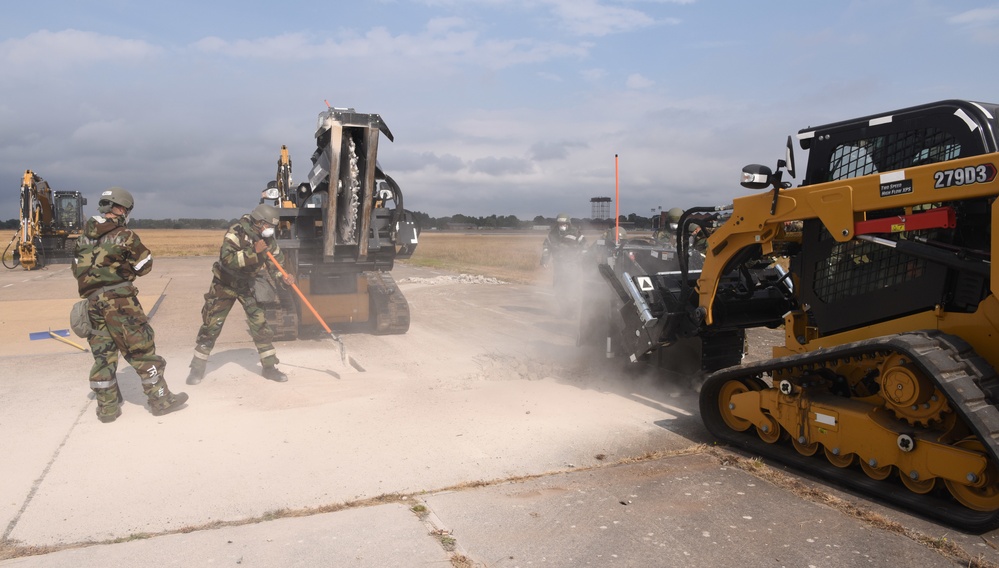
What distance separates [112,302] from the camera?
6.05 metres

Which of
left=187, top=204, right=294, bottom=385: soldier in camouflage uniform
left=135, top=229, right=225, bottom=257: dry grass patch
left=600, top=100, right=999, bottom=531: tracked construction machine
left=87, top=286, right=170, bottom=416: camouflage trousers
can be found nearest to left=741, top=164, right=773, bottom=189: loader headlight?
left=600, top=100, right=999, bottom=531: tracked construction machine

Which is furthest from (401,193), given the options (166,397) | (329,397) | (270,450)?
(270,450)

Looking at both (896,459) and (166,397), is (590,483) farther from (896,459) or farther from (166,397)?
(166,397)

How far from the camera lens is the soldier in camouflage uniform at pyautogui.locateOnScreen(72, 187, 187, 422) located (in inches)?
237

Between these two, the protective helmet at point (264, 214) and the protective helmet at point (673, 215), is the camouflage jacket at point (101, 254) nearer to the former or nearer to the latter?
the protective helmet at point (264, 214)

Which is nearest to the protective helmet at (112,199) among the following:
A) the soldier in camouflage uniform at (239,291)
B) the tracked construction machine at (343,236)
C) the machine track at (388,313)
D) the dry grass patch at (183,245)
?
the soldier in camouflage uniform at (239,291)

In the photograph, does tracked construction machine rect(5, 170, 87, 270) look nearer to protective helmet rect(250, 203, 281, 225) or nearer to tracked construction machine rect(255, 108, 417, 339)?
tracked construction machine rect(255, 108, 417, 339)

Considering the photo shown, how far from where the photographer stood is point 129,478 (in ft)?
15.9

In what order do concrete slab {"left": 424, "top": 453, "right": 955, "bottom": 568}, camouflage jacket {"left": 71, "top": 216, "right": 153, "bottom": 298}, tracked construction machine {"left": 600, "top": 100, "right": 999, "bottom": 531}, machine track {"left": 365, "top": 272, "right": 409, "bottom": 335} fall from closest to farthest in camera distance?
concrete slab {"left": 424, "top": 453, "right": 955, "bottom": 568}, tracked construction machine {"left": 600, "top": 100, "right": 999, "bottom": 531}, camouflage jacket {"left": 71, "top": 216, "right": 153, "bottom": 298}, machine track {"left": 365, "top": 272, "right": 409, "bottom": 335}

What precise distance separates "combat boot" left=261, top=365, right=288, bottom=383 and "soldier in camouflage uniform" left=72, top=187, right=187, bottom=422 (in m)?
1.50

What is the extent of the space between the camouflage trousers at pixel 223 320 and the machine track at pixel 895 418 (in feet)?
15.9

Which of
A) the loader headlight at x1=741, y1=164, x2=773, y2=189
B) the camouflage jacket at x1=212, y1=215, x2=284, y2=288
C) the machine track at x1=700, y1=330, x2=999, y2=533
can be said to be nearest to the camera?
the machine track at x1=700, y1=330, x2=999, y2=533

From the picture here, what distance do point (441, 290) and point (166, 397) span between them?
1164 centimetres

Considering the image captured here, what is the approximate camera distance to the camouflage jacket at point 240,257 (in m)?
7.46
